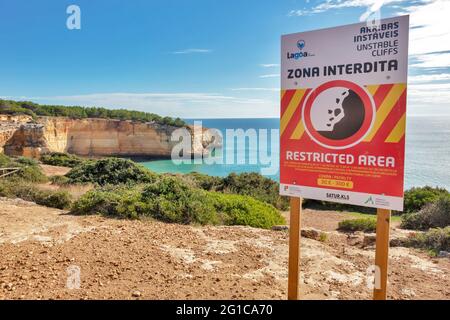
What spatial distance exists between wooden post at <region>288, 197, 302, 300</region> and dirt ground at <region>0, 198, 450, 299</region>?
1.70ft

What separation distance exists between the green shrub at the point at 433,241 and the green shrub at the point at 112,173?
8.55 meters

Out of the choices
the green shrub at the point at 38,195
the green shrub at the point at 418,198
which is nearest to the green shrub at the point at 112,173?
the green shrub at the point at 38,195

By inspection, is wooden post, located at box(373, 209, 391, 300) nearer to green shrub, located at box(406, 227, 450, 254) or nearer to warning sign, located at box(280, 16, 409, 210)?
warning sign, located at box(280, 16, 409, 210)

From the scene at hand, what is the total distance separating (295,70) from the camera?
9.71 ft

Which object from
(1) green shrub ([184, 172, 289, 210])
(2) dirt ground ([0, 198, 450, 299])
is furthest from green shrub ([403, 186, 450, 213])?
(2) dirt ground ([0, 198, 450, 299])

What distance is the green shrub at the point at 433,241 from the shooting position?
617 cm

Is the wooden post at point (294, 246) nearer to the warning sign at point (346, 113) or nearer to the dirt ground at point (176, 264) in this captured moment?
the warning sign at point (346, 113)

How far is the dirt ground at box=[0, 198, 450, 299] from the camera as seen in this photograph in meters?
→ 3.76

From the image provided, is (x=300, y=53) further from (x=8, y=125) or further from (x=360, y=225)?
(x=8, y=125)

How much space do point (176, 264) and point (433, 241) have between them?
516 cm

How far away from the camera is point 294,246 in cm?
313
